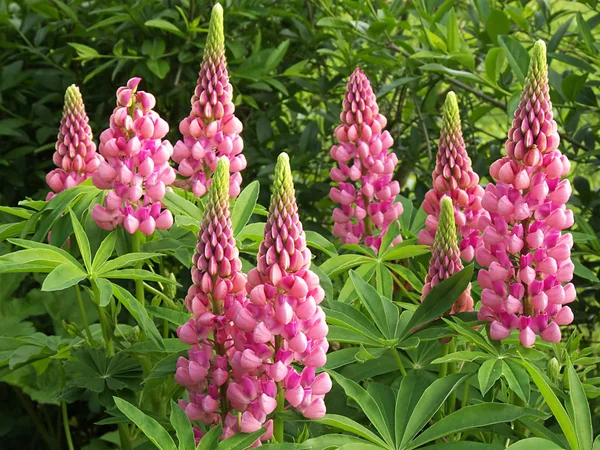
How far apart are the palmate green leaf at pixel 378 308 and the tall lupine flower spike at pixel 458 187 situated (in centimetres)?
33

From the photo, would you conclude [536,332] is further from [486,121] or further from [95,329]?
[486,121]

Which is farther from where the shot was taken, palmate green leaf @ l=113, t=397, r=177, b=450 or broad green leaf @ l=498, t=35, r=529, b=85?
broad green leaf @ l=498, t=35, r=529, b=85

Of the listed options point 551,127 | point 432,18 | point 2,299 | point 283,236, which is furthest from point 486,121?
point 283,236

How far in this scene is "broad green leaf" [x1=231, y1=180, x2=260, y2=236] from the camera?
169 cm

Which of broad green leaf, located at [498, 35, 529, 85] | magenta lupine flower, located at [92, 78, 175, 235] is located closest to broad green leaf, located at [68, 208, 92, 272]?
magenta lupine flower, located at [92, 78, 175, 235]

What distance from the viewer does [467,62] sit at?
2.51 meters

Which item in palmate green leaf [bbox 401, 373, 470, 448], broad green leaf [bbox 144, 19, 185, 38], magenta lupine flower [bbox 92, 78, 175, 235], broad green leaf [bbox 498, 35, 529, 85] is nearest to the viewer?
palmate green leaf [bbox 401, 373, 470, 448]

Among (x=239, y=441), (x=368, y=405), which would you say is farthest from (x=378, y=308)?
(x=239, y=441)

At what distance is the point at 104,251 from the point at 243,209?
31cm

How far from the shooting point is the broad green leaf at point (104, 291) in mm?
1459

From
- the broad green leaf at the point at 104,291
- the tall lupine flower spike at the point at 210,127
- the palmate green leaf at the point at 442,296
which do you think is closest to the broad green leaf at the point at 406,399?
the palmate green leaf at the point at 442,296

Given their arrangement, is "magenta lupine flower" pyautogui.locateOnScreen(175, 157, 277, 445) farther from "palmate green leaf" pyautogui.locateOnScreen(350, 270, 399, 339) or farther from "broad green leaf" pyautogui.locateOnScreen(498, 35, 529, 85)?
"broad green leaf" pyautogui.locateOnScreen(498, 35, 529, 85)

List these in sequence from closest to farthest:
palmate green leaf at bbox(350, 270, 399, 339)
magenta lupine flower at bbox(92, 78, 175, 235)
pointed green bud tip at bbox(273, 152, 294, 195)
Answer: pointed green bud tip at bbox(273, 152, 294, 195)
palmate green leaf at bbox(350, 270, 399, 339)
magenta lupine flower at bbox(92, 78, 175, 235)

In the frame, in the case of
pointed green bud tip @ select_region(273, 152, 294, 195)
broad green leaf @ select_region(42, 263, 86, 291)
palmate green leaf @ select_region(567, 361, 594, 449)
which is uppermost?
pointed green bud tip @ select_region(273, 152, 294, 195)
